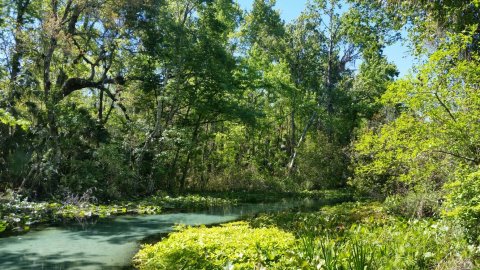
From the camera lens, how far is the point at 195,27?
2214cm

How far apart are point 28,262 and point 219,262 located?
4365 millimetres

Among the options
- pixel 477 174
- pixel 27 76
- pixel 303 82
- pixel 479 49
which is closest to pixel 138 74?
pixel 27 76

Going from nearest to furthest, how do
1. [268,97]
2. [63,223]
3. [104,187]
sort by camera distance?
[63,223] → [104,187] → [268,97]

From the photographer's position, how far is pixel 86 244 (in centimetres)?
970

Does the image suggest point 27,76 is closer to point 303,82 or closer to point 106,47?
point 106,47

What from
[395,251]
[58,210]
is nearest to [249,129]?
[58,210]

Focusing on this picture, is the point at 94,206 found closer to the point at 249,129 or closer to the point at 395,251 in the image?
the point at 395,251

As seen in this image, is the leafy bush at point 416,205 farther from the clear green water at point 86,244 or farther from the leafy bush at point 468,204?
the clear green water at point 86,244

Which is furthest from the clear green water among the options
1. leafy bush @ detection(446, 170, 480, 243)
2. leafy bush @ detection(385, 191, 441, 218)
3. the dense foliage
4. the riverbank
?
leafy bush @ detection(446, 170, 480, 243)

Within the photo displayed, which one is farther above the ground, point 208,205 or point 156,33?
point 156,33

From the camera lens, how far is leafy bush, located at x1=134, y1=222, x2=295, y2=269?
20.5ft

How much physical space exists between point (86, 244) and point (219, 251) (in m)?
4.59

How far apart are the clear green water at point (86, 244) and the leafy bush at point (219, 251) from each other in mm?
1066

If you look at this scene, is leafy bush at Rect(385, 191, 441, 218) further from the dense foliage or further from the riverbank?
the riverbank
